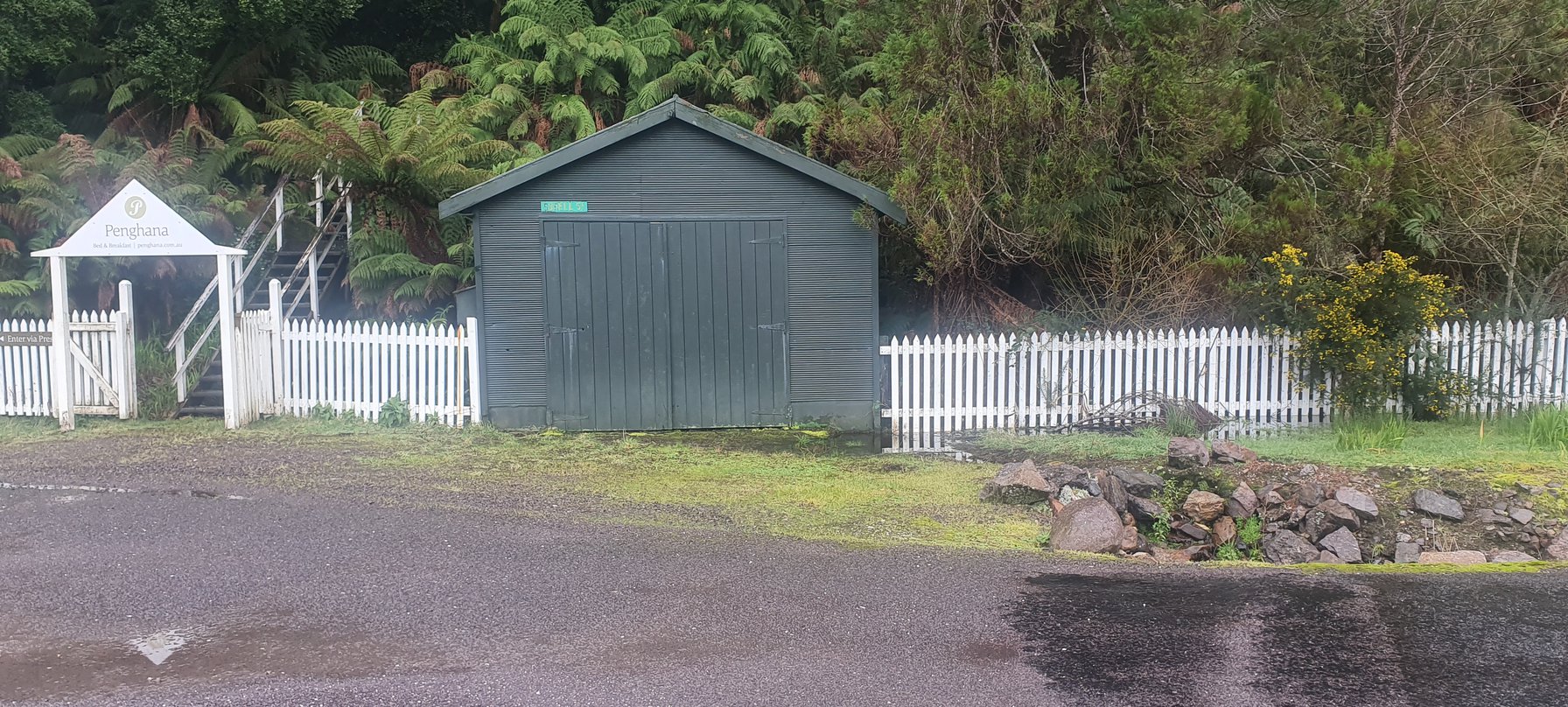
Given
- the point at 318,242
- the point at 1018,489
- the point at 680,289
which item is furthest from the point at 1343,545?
the point at 318,242

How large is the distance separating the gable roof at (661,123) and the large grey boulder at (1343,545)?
16.4 feet

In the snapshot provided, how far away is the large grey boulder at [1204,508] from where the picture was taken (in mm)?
8023

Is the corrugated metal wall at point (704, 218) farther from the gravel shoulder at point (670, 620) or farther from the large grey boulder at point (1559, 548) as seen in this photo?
the large grey boulder at point (1559, 548)

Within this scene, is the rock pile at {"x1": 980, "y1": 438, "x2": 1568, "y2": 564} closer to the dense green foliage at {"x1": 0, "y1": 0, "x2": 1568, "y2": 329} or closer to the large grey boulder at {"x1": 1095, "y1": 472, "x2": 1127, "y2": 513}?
the large grey boulder at {"x1": 1095, "y1": 472, "x2": 1127, "y2": 513}

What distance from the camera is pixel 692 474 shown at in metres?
9.20

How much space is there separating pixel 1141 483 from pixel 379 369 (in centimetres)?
752

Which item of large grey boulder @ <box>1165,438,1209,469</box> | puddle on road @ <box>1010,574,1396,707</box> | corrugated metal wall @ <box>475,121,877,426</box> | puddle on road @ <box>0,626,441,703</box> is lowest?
puddle on road @ <box>1010,574,1396,707</box>

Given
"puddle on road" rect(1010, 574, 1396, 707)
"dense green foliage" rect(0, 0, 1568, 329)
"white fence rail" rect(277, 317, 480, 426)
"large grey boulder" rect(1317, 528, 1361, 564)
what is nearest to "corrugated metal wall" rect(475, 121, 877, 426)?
"white fence rail" rect(277, 317, 480, 426)

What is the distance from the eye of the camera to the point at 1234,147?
1080cm

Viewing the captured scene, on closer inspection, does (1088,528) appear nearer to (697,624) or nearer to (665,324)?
(697,624)

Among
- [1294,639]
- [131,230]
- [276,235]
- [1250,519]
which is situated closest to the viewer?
[1294,639]

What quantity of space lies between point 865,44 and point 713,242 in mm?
3642

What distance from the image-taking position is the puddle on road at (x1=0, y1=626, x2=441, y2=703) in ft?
15.6

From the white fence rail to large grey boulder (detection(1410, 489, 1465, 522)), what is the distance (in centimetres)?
833
